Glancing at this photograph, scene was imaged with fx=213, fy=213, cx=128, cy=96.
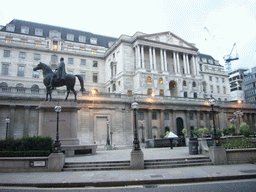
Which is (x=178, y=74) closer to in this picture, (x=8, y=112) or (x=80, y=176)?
(x=8, y=112)

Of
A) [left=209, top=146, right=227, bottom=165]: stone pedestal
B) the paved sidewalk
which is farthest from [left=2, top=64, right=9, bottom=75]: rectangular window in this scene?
[left=209, top=146, right=227, bottom=165]: stone pedestal

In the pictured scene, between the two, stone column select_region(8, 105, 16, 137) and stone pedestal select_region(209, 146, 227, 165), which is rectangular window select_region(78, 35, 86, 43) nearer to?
stone column select_region(8, 105, 16, 137)

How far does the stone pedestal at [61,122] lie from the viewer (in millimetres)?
20672

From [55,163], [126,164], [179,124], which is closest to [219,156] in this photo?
[126,164]

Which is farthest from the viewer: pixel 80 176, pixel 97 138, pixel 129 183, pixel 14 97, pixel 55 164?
pixel 97 138

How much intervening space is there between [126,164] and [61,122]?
29.3 feet

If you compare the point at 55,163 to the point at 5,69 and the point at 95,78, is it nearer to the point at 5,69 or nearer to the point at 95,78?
the point at 5,69

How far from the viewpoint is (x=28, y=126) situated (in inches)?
1558

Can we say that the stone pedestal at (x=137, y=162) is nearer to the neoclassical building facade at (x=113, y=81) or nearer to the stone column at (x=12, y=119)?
the neoclassical building facade at (x=113, y=81)

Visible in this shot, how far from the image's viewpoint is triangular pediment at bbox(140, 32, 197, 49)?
60.3 meters

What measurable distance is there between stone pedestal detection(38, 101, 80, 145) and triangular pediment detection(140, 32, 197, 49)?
4190 centimetres

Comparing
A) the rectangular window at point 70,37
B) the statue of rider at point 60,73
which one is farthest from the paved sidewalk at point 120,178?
the rectangular window at point 70,37

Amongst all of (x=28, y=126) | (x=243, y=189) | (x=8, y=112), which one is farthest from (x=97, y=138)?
(x=243, y=189)

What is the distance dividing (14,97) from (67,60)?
25188 millimetres
